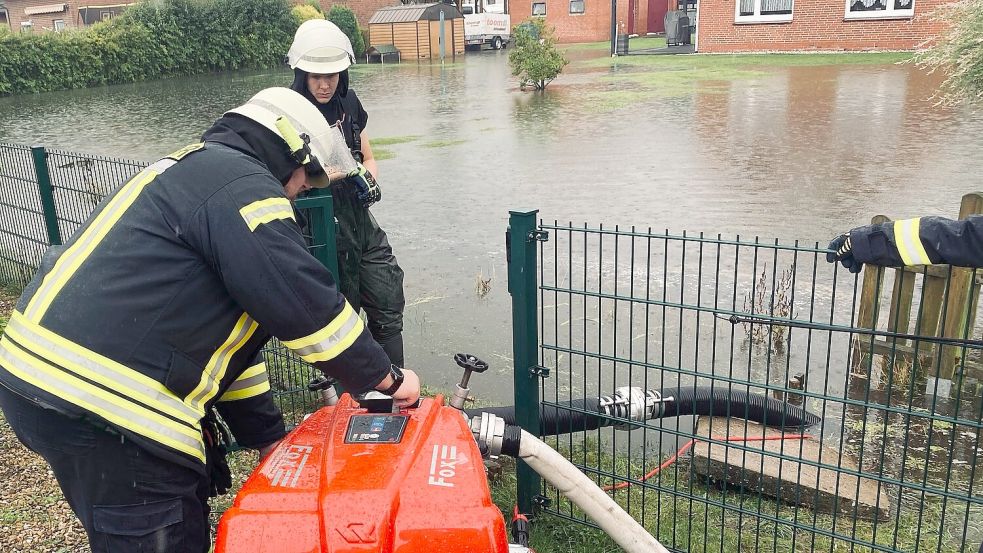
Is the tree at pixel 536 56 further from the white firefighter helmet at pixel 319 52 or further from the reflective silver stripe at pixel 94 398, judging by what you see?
the reflective silver stripe at pixel 94 398

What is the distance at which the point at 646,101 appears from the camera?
17375 millimetres

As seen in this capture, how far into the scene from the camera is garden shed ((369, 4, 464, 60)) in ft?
117

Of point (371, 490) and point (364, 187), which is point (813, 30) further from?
point (371, 490)

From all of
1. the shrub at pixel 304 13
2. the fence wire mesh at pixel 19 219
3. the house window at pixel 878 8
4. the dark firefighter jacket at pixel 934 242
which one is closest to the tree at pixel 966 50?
the dark firefighter jacket at pixel 934 242

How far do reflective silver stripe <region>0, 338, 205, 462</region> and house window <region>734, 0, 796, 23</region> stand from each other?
87.6 feet

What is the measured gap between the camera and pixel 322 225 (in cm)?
360

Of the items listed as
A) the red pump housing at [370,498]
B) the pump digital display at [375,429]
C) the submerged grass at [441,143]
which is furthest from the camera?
the submerged grass at [441,143]

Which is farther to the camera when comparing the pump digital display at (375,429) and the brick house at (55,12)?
the brick house at (55,12)

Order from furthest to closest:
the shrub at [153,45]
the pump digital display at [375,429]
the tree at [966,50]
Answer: the shrub at [153,45] < the tree at [966,50] < the pump digital display at [375,429]

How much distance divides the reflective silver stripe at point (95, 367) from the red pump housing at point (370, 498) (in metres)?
0.34

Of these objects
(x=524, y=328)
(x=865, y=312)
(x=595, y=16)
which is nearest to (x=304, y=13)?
(x=595, y=16)

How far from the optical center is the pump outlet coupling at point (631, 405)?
339 centimetres

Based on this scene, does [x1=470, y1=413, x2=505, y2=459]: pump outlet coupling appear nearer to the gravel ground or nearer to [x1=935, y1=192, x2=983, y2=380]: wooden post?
the gravel ground

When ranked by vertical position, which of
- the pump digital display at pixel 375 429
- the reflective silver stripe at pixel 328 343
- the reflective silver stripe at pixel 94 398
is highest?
the reflective silver stripe at pixel 328 343
